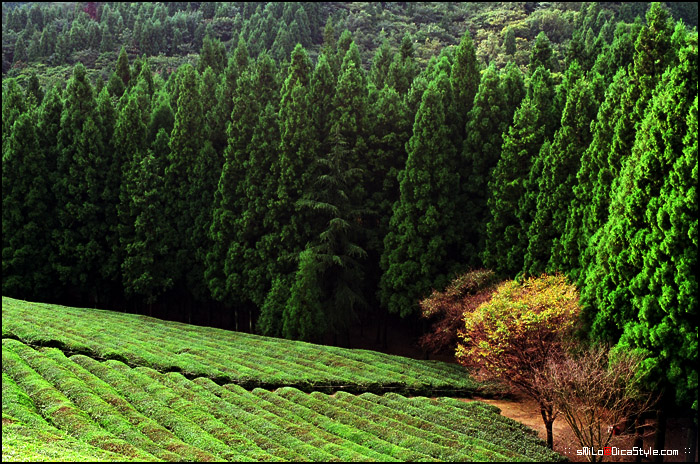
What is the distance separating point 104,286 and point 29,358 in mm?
20428

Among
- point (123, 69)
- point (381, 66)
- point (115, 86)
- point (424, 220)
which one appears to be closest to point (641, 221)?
point (424, 220)

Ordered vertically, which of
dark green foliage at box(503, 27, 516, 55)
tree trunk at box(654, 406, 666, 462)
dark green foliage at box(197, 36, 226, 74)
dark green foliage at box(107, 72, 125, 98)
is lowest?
tree trunk at box(654, 406, 666, 462)

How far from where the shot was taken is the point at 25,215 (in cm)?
3788

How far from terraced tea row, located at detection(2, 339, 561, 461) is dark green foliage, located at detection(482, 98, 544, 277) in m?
10.3

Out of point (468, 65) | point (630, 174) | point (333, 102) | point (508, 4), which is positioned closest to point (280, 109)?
point (333, 102)

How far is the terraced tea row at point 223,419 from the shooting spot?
13586 millimetres

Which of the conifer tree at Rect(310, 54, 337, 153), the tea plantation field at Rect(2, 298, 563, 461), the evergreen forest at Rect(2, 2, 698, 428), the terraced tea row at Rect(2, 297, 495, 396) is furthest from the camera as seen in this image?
the conifer tree at Rect(310, 54, 337, 153)

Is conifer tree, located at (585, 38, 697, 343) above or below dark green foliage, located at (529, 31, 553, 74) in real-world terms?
below

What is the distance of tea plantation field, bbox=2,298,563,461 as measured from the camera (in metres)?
13.5

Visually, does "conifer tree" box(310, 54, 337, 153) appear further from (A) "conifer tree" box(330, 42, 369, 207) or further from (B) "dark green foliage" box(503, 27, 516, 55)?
(B) "dark green foliage" box(503, 27, 516, 55)

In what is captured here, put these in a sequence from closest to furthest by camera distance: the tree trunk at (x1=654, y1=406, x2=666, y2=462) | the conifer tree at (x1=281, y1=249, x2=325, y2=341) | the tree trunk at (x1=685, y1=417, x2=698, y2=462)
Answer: the tree trunk at (x1=654, y1=406, x2=666, y2=462), the tree trunk at (x1=685, y1=417, x2=698, y2=462), the conifer tree at (x1=281, y1=249, x2=325, y2=341)

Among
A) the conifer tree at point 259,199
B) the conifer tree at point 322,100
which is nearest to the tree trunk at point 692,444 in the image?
the conifer tree at point 259,199

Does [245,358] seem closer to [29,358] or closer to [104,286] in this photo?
[29,358]

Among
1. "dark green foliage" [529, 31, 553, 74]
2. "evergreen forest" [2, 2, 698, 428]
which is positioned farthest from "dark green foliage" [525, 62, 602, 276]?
"dark green foliage" [529, 31, 553, 74]
